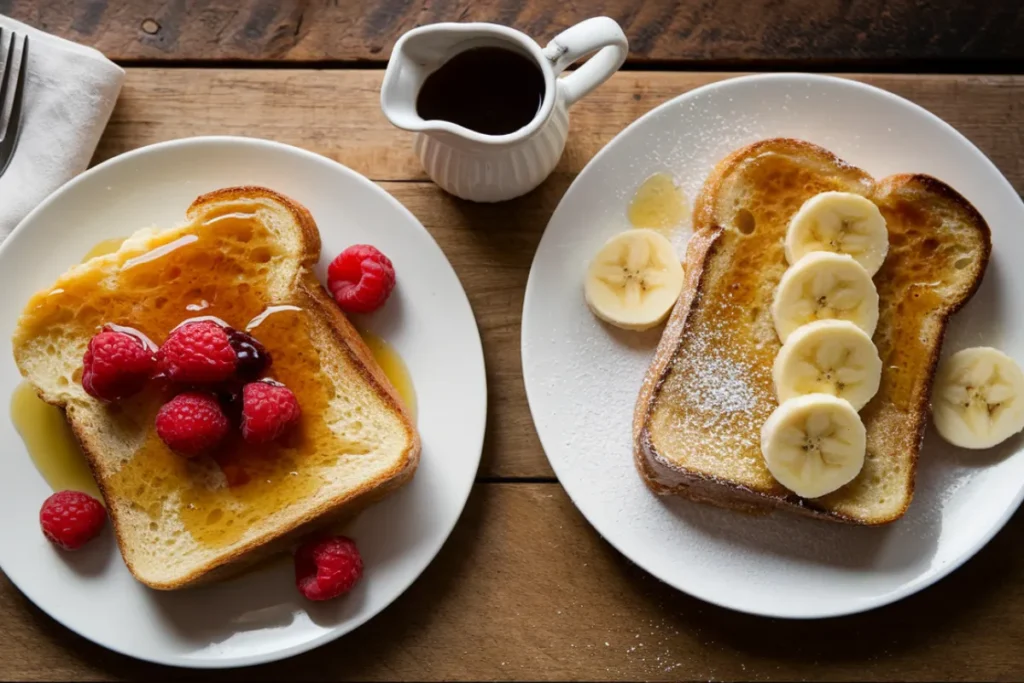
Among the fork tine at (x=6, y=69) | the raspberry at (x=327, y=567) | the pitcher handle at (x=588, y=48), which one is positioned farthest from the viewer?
the fork tine at (x=6, y=69)

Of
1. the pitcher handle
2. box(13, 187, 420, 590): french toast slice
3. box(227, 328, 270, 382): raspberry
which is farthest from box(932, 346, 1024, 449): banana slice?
box(227, 328, 270, 382): raspberry

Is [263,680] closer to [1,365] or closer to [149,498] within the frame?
[149,498]

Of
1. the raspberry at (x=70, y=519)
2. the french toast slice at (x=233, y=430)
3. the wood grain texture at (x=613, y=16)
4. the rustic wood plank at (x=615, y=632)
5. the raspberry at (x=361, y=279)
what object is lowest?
the rustic wood plank at (x=615, y=632)

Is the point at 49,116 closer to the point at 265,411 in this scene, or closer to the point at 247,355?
the point at 247,355

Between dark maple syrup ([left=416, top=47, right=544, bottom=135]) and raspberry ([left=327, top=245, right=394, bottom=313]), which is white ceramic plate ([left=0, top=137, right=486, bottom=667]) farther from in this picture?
dark maple syrup ([left=416, top=47, right=544, bottom=135])

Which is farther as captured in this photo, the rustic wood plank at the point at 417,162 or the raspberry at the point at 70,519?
the rustic wood plank at the point at 417,162

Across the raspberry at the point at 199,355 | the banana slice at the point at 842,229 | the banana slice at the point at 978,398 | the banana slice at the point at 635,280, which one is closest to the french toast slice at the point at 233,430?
the raspberry at the point at 199,355

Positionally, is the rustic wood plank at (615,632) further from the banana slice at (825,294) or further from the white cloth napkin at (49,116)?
the white cloth napkin at (49,116)

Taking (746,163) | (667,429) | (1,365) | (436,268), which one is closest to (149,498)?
(1,365)

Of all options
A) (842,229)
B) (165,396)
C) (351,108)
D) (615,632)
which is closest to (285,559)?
(165,396)
